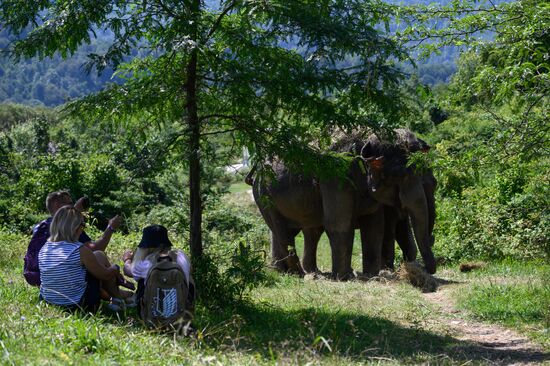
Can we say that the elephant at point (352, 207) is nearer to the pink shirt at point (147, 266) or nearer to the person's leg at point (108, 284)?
the person's leg at point (108, 284)

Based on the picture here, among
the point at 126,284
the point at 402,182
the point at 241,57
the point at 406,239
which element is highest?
the point at 241,57

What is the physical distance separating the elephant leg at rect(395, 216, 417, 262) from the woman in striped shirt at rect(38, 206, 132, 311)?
9254mm

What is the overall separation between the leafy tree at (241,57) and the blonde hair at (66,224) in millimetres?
1613

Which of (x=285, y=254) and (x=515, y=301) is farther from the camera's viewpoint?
(x=285, y=254)

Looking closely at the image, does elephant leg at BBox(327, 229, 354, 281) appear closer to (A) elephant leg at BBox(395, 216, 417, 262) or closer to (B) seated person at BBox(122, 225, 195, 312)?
(A) elephant leg at BBox(395, 216, 417, 262)

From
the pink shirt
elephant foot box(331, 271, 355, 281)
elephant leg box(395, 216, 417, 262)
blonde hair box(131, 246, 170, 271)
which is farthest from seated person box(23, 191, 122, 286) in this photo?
elephant leg box(395, 216, 417, 262)

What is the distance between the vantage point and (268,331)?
9555mm

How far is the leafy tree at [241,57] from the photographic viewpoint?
9977 millimetres

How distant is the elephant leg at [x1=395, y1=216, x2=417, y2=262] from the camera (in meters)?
17.5

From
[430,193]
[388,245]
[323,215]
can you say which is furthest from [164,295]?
[388,245]

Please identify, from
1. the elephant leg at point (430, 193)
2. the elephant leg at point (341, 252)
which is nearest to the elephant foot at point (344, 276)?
the elephant leg at point (341, 252)

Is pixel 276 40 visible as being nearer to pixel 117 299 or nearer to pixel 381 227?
pixel 117 299

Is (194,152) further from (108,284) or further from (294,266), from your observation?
(294,266)

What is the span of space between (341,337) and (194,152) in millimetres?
2933
